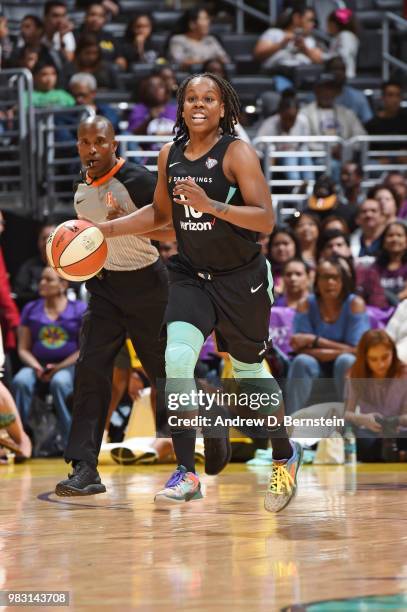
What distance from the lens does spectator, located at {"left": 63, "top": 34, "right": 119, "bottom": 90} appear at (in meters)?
14.5

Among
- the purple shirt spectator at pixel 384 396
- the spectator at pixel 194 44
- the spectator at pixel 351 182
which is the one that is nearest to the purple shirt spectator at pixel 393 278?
the spectator at pixel 351 182

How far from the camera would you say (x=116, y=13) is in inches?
661

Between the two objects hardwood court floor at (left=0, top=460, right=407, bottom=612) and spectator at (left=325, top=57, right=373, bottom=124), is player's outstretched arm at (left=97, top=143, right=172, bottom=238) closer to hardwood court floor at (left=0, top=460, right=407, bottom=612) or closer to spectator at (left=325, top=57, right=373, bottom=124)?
hardwood court floor at (left=0, top=460, right=407, bottom=612)

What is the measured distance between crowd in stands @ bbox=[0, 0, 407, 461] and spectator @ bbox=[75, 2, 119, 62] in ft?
0.06

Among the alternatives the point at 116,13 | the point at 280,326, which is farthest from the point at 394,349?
the point at 116,13

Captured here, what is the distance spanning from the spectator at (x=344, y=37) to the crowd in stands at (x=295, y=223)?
0.06 ft

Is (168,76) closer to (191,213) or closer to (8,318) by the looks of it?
(8,318)

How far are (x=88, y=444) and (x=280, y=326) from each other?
418cm

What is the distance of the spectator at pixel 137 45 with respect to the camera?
15789 millimetres

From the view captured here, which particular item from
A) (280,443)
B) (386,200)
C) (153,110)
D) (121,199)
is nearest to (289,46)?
(153,110)

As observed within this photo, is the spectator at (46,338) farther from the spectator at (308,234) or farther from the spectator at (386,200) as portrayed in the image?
the spectator at (386,200)

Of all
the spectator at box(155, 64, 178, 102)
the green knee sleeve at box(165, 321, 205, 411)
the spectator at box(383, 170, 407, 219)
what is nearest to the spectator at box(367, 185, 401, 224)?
the spectator at box(383, 170, 407, 219)

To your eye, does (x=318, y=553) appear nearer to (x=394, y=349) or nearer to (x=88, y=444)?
(x=88, y=444)

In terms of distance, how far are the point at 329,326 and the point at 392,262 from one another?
1380 mm
